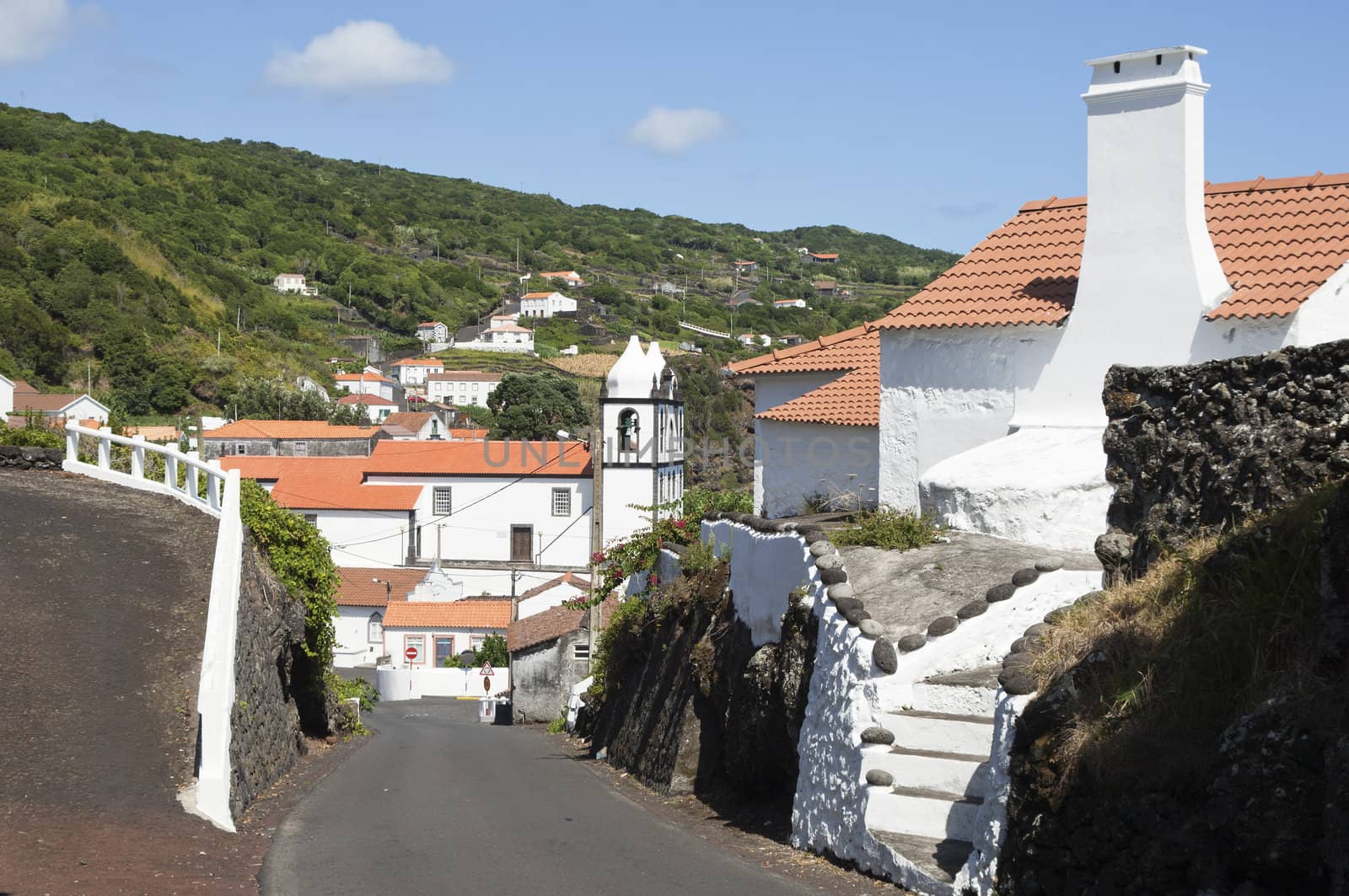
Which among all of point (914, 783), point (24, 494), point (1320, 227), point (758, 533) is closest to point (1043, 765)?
point (914, 783)

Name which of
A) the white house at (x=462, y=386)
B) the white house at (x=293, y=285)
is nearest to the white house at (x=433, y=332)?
the white house at (x=293, y=285)

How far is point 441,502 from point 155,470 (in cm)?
5413

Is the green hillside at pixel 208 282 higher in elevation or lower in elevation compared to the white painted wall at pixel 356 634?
higher

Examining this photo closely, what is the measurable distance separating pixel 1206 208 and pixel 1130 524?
27.6ft

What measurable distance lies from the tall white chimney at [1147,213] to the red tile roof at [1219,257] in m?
0.51

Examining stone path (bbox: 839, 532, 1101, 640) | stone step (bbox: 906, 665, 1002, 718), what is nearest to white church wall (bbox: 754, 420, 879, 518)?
stone path (bbox: 839, 532, 1101, 640)

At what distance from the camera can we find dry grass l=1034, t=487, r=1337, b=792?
22.1ft

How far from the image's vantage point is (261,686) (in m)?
15.5

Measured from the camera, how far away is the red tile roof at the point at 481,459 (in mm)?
76062

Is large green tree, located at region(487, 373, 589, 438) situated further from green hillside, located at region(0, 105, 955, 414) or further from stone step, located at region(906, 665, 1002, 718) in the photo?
stone step, located at region(906, 665, 1002, 718)

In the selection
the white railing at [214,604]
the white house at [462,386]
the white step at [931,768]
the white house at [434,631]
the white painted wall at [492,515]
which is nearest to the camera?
the white step at [931,768]

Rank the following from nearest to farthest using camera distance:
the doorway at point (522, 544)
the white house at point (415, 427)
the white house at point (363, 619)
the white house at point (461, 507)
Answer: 1. the white house at point (363, 619)
2. the white house at point (461, 507)
3. the doorway at point (522, 544)
4. the white house at point (415, 427)

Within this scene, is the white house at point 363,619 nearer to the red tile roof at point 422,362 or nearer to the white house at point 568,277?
the red tile roof at point 422,362

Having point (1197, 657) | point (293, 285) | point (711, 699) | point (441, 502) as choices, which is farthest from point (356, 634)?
point (293, 285)
